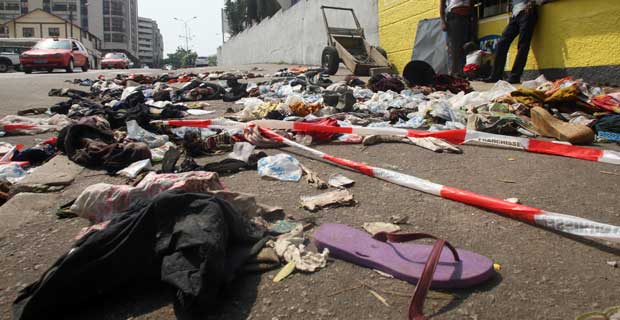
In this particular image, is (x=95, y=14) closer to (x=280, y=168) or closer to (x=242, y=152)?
(x=242, y=152)

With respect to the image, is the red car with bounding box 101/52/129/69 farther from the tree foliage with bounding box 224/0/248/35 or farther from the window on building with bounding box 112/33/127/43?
the window on building with bounding box 112/33/127/43

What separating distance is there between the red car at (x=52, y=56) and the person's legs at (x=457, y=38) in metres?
16.3

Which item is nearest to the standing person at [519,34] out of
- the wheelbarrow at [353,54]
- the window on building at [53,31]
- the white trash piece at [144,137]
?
the wheelbarrow at [353,54]

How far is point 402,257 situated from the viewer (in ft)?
5.41

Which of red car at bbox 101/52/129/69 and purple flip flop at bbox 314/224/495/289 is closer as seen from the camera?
purple flip flop at bbox 314/224/495/289

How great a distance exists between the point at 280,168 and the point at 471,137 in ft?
6.01

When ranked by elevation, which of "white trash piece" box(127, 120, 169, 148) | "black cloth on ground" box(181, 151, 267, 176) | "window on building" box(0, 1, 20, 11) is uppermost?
"window on building" box(0, 1, 20, 11)

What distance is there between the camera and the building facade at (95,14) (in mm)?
73750

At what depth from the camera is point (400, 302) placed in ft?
4.59

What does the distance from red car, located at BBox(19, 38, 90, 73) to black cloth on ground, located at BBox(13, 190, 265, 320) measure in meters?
19.0

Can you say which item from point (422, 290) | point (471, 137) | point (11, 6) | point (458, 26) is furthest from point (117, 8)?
point (422, 290)

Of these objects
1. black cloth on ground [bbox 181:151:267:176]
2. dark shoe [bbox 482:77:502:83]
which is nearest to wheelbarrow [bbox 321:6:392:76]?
Result: dark shoe [bbox 482:77:502:83]

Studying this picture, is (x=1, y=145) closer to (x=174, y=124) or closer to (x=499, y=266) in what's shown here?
(x=174, y=124)

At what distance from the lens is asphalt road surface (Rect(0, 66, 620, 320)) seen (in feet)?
4.50
